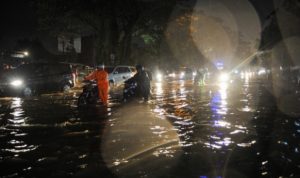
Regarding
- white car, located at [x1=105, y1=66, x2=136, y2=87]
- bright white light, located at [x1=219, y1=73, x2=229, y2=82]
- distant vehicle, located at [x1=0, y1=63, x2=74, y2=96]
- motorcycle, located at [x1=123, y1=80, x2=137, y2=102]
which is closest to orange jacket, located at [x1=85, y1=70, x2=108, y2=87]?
motorcycle, located at [x1=123, y1=80, x2=137, y2=102]

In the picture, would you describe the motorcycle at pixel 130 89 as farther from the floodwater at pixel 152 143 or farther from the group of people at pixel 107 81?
the floodwater at pixel 152 143

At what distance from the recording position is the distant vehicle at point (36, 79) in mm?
21522

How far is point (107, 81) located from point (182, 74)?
4199cm

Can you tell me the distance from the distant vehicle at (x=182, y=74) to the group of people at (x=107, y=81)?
37.6 metres

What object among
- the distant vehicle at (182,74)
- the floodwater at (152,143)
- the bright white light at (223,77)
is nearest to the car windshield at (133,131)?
the floodwater at (152,143)

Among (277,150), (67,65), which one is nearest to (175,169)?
(277,150)

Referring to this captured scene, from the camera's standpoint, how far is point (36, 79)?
22688 millimetres

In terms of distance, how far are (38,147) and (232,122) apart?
5.66m

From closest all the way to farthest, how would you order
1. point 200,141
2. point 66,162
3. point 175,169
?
point 175,169 < point 66,162 < point 200,141

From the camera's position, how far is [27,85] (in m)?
22.2

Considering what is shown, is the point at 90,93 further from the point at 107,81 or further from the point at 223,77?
the point at 223,77

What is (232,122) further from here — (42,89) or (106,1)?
(106,1)

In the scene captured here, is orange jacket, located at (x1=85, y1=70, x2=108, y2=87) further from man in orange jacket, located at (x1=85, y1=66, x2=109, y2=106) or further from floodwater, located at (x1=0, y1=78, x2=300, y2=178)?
floodwater, located at (x1=0, y1=78, x2=300, y2=178)

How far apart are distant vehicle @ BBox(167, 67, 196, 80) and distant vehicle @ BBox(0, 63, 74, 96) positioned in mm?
31366
